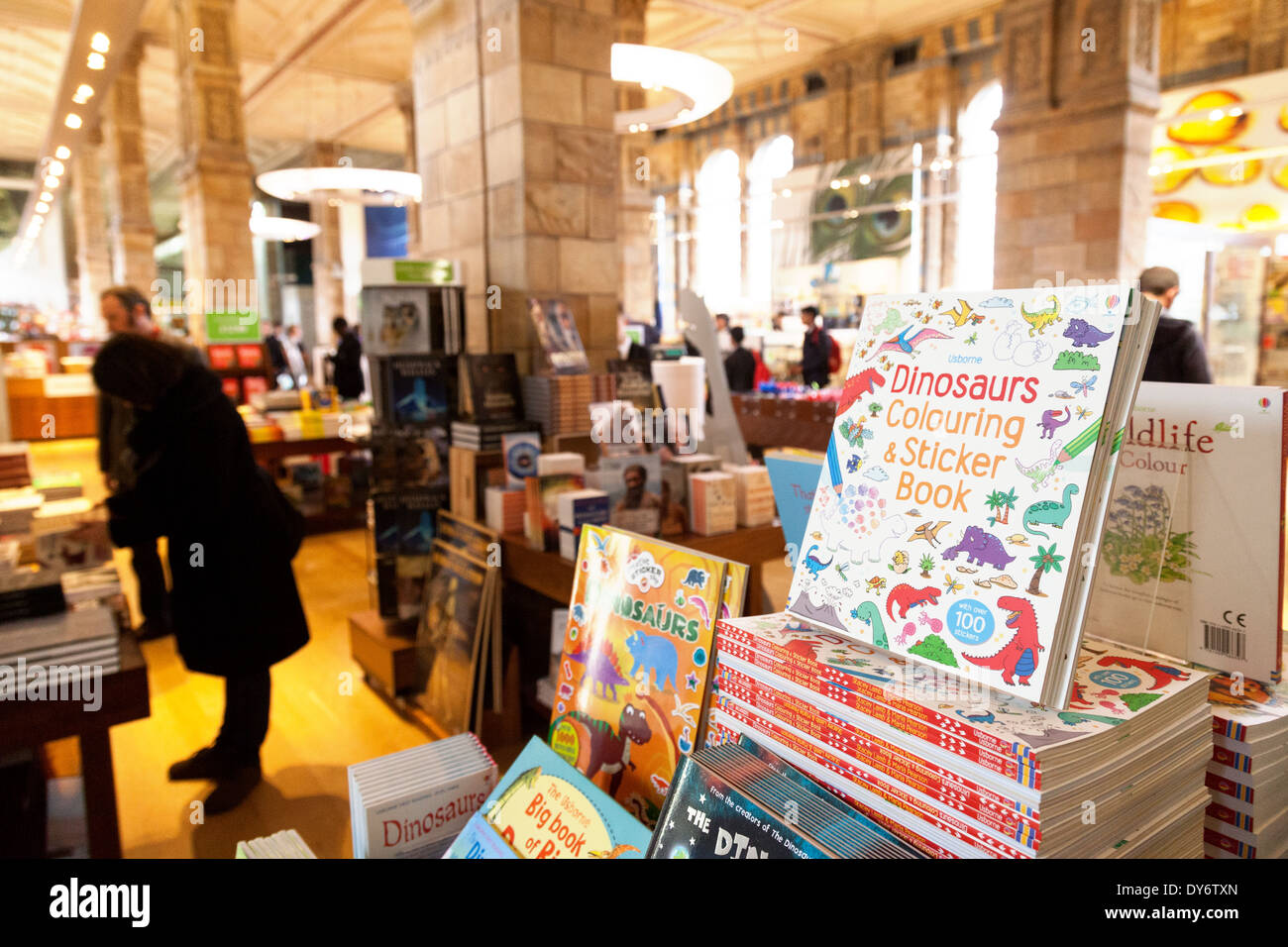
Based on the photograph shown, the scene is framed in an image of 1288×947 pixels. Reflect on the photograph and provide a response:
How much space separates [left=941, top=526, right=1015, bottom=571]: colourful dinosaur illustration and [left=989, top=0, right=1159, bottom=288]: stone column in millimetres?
6164

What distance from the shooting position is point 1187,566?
3.98 feet

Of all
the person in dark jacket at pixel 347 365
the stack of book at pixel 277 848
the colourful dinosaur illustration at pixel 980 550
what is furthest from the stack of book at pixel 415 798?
the person in dark jacket at pixel 347 365

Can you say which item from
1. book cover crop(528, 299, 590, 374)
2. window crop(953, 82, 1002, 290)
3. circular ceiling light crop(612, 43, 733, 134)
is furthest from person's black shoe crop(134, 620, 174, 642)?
window crop(953, 82, 1002, 290)

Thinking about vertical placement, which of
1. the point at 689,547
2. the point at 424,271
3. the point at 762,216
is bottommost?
the point at 689,547

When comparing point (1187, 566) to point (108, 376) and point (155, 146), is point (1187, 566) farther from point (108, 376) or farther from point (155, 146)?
point (155, 146)

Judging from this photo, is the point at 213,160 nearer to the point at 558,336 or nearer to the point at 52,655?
the point at 558,336

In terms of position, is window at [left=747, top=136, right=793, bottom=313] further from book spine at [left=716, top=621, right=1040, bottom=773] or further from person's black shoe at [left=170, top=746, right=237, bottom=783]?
book spine at [left=716, top=621, right=1040, bottom=773]

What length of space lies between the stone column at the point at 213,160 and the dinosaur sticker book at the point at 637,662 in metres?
8.75

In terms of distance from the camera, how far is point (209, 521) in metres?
2.78

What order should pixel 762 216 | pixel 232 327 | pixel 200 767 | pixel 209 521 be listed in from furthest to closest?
pixel 762 216 < pixel 232 327 < pixel 200 767 < pixel 209 521

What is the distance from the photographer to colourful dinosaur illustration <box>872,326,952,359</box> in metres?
1.20

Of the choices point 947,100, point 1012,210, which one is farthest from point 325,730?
point 947,100

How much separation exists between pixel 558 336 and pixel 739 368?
5.83 meters

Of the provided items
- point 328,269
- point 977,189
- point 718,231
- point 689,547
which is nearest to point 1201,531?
point 689,547
